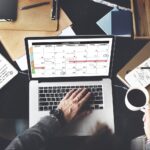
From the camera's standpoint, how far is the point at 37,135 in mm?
1552

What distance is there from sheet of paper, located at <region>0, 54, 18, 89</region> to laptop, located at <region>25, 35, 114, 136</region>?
0.09 meters

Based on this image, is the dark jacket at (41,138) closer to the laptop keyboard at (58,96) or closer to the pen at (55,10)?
the laptop keyboard at (58,96)

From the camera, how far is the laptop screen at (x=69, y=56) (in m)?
1.51

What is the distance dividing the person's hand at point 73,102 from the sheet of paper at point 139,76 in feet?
0.60

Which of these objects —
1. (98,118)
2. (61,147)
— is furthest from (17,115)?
(98,118)

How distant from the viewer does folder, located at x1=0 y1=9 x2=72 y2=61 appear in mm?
1742

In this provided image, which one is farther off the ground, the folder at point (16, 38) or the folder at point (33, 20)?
the folder at point (33, 20)

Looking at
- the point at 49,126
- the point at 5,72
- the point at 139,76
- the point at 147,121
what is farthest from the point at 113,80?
the point at 5,72

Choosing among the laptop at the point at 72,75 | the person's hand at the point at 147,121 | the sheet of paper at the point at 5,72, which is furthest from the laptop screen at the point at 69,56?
the person's hand at the point at 147,121

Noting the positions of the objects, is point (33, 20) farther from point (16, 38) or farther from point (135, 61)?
point (135, 61)

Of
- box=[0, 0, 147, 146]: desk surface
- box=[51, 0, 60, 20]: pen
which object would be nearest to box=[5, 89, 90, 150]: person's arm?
box=[0, 0, 147, 146]: desk surface

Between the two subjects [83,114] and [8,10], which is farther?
[8,10]

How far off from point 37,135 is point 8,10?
0.56m

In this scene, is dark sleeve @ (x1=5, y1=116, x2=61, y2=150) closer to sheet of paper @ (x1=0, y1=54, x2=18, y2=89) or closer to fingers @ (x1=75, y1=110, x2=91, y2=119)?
fingers @ (x1=75, y1=110, x2=91, y2=119)
